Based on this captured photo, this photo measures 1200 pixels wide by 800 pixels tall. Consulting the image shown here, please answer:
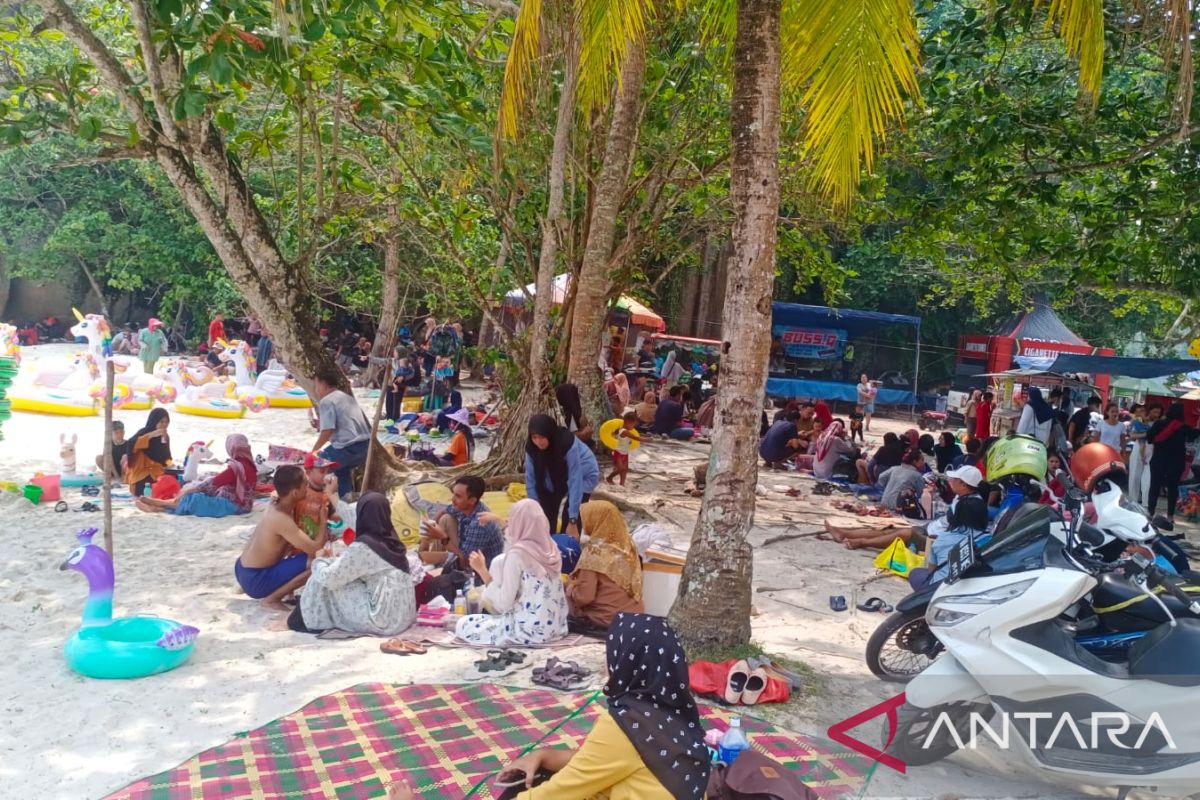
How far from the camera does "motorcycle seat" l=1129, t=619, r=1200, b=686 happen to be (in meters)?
3.57

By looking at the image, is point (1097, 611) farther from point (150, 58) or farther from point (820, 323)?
point (820, 323)

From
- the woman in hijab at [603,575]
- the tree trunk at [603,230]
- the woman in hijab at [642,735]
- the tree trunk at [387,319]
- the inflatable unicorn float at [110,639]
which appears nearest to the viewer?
the woman in hijab at [642,735]

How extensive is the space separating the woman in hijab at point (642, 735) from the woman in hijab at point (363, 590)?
2841 mm

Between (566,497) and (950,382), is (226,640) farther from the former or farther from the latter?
(950,382)

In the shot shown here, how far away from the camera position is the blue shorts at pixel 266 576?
234 inches

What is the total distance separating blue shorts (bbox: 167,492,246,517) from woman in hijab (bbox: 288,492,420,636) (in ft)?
10.3

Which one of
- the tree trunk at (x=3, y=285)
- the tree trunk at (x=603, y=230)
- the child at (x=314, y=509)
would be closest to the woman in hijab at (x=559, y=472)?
the child at (x=314, y=509)

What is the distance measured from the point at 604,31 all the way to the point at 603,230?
14.6 ft

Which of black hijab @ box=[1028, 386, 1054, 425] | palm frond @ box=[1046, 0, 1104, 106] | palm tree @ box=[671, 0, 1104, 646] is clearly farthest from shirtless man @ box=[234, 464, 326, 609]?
black hijab @ box=[1028, 386, 1054, 425]

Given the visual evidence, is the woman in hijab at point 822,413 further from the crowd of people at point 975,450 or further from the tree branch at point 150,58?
the tree branch at point 150,58

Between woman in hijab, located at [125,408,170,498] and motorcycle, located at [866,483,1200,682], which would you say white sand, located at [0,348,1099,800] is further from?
woman in hijab, located at [125,408,170,498]

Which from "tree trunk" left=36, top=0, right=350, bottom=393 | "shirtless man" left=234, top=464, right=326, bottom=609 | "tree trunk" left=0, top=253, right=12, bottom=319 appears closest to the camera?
"shirtless man" left=234, top=464, right=326, bottom=609

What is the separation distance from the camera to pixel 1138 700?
3.63 m

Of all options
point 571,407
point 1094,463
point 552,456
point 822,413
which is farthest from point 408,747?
point 822,413
